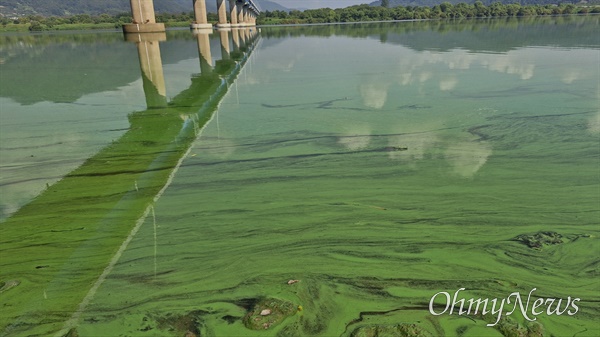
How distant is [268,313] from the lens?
1712 mm

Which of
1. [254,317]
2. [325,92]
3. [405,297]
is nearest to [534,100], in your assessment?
[325,92]

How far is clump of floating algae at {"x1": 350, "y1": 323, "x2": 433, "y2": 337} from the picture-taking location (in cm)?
158

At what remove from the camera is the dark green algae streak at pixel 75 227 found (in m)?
1.81

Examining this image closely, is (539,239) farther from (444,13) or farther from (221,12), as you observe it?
(444,13)

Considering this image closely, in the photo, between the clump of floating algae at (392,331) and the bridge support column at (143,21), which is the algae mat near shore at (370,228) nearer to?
the clump of floating algae at (392,331)

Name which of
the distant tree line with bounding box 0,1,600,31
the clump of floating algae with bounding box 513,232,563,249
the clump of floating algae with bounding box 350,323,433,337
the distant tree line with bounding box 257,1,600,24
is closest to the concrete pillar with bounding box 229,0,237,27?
the distant tree line with bounding box 0,1,600,31

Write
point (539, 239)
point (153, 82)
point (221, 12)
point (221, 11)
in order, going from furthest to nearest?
point (221, 12)
point (221, 11)
point (153, 82)
point (539, 239)

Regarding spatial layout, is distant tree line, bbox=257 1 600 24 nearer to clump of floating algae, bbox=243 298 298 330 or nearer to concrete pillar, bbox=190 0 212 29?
concrete pillar, bbox=190 0 212 29

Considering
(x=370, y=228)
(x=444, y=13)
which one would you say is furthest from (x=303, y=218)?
(x=444, y=13)

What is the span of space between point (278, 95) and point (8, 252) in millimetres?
5278

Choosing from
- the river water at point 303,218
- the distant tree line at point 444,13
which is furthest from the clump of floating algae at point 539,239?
the distant tree line at point 444,13

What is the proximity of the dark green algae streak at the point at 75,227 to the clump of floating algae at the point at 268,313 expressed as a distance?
2.59 feet

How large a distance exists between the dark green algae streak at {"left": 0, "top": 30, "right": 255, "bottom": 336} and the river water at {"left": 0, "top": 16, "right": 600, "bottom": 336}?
0.01 meters

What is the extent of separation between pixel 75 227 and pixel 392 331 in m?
2.17
